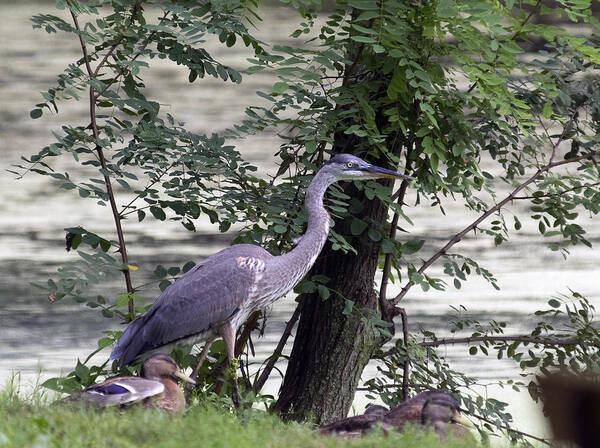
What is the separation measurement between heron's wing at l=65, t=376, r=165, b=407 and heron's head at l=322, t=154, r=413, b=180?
6.26ft

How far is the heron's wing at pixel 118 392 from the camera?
5.21 meters

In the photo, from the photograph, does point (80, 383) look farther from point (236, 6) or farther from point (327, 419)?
point (236, 6)

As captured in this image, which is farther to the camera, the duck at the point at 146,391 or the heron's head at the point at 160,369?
the heron's head at the point at 160,369

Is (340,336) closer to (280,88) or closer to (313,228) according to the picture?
(313,228)

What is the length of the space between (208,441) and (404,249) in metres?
3.30

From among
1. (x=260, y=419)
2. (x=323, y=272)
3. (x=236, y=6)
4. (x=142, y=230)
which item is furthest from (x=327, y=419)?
(x=142, y=230)

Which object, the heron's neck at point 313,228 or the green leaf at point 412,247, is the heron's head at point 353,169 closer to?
the heron's neck at point 313,228

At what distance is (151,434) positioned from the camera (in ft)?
14.0

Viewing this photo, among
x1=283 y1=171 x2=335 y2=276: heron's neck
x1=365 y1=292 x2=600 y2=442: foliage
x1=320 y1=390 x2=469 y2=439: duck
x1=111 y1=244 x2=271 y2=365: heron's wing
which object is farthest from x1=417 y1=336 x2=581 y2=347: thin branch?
x1=320 y1=390 x2=469 y2=439: duck

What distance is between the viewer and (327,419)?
23.8 feet

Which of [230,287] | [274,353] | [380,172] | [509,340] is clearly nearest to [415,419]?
[230,287]

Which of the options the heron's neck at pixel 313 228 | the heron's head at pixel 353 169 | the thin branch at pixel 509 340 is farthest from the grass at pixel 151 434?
the thin branch at pixel 509 340

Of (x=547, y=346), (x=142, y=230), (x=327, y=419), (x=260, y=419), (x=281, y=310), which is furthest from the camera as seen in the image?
(x=142, y=230)

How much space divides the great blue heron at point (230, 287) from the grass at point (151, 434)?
4.99ft
